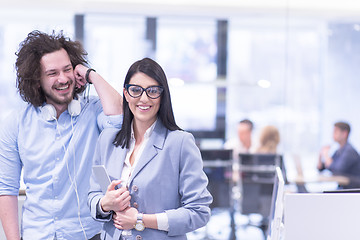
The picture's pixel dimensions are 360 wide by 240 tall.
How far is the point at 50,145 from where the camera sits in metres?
2.07

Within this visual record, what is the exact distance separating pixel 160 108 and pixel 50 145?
0.59 metres

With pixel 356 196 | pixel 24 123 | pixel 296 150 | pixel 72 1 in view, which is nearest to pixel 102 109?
pixel 24 123

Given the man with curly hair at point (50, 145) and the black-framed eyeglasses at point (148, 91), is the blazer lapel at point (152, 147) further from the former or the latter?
the man with curly hair at point (50, 145)

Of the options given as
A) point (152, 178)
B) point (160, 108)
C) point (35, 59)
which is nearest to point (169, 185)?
point (152, 178)

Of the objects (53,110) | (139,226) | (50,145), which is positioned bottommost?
(139,226)

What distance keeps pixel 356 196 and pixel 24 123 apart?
57.3 inches

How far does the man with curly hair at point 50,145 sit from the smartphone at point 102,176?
0.34 metres

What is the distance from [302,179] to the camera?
5.61 meters

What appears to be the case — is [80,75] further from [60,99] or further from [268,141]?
[268,141]

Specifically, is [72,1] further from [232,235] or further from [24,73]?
[24,73]

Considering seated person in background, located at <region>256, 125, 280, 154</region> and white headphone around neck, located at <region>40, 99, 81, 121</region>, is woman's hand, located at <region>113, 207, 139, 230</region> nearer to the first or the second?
white headphone around neck, located at <region>40, 99, 81, 121</region>

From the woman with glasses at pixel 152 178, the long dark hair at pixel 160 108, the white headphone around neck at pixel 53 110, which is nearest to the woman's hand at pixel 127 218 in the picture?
the woman with glasses at pixel 152 178

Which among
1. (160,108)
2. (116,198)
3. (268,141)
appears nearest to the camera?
(116,198)

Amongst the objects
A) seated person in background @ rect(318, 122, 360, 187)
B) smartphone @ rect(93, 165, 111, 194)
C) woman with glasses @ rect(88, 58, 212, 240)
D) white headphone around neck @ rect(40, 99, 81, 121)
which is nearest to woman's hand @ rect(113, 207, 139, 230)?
woman with glasses @ rect(88, 58, 212, 240)
